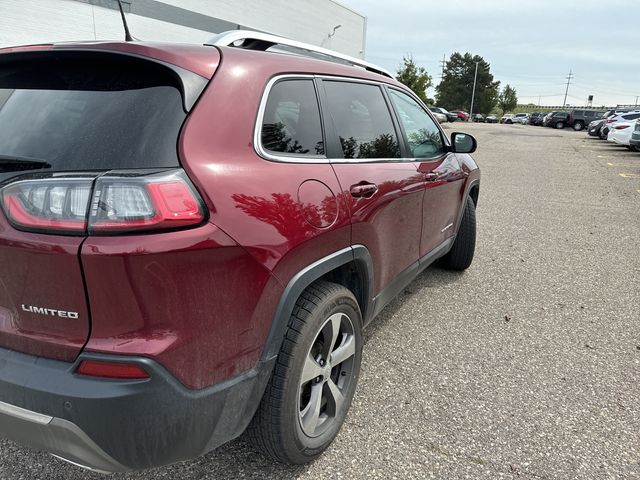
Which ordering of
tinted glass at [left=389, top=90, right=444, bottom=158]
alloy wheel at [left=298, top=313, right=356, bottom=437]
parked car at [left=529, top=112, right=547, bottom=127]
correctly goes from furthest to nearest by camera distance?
parked car at [left=529, top=112, right=547, bottom=127], tinted glass at [left=389, top=90, right=444, bottom=158], alloy wheel at [left=298, top=313, right=356, bottom=437]

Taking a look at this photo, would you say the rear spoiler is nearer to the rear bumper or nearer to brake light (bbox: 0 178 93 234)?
brake light (bbox: 0 178 93 234)

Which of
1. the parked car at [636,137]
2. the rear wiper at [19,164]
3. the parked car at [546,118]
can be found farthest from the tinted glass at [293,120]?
the parked car at [546,118]

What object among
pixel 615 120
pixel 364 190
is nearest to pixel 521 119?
pixel 615 120

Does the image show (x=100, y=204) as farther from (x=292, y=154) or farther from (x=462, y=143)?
(x=462, y=143)

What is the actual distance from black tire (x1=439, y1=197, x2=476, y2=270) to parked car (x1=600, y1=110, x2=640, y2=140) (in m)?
22.0

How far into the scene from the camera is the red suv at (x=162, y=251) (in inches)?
55.1

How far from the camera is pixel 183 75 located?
1588mm

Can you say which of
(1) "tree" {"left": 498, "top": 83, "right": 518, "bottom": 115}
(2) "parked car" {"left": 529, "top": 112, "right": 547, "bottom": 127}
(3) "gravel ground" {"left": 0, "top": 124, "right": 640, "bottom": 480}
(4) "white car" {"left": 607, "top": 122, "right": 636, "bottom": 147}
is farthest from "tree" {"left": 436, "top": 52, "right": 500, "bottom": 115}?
(3) "gravel ground" {"left": 0, "top": 124, "right": 640, "bottom": 480}

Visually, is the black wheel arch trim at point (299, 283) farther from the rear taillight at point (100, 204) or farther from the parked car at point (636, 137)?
the parked car at point (636, 137)

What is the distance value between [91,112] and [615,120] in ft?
96.1

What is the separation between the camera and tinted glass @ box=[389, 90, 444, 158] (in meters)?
3.11

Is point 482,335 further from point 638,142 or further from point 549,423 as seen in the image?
point 638,142

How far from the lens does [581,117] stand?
4528 centimetres

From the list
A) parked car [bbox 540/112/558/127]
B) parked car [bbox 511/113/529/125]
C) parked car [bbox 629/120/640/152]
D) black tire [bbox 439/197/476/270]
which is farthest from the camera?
parked car [bbox 511/113/529/125]
